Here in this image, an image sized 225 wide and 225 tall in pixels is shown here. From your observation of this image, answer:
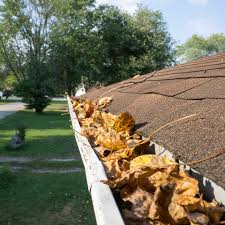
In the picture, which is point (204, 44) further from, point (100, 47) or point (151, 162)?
point (151, 162)

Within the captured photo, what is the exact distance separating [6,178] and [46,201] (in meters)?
2.16

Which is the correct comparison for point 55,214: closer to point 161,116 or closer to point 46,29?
point 161,116

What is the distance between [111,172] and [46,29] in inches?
1694

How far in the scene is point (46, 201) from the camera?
8.68 metres

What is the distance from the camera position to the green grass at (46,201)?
761 cm

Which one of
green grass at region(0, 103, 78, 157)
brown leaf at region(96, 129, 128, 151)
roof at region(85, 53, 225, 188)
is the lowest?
green grass at region(0, 103, 78, 157)

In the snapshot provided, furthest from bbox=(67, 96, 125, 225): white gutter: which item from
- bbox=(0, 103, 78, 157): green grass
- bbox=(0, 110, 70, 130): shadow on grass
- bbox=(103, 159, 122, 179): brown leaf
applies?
bbox=(0, 110, 70, 130): shadow on grass

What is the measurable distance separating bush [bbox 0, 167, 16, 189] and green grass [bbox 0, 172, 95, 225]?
13cm

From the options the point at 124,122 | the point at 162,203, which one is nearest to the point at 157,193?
the point at 162,203

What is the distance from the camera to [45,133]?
20.8 metres

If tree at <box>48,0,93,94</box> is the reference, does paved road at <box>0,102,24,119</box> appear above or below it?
below

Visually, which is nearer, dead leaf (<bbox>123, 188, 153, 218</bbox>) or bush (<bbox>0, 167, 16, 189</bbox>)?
dead leaf (<bbox>123, 188, 153, 218</bbox>)

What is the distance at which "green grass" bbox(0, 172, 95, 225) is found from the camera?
7.61 metres

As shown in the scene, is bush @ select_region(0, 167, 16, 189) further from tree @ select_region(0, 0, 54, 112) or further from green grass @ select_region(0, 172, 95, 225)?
tree @ select_region(0, 0, 54, 112)
